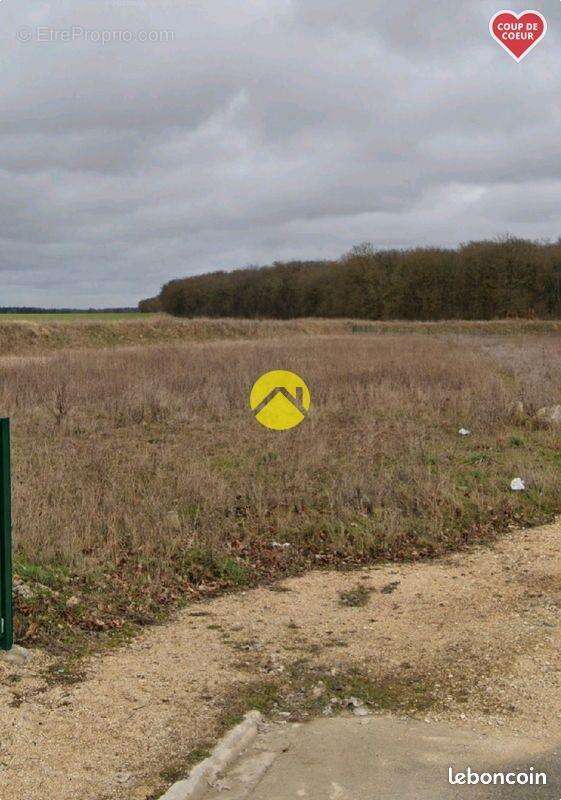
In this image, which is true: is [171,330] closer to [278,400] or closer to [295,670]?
[278,400]

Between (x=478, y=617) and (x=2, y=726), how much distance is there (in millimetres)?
3524

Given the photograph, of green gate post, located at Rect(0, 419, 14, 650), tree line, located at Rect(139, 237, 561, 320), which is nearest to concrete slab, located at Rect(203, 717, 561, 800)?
green gate post, located at Rect(0, 419, 14, 650)

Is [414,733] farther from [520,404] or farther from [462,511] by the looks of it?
[520,404]

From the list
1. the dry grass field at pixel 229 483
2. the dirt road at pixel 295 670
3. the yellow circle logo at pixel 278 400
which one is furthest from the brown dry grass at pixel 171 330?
the dirt road at pixel 295 670

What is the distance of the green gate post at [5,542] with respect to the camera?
14.9ft

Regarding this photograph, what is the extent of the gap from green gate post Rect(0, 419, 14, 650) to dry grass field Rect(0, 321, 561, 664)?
0.40 metres

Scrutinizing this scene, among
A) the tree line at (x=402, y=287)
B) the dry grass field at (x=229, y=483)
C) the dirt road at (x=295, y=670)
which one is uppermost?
the tree line at (x=402, y=287)

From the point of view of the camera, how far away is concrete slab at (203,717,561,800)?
3.66 metres

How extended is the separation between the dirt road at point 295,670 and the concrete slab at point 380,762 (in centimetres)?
18

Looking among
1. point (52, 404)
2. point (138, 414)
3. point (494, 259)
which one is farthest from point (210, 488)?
point (494, 259)

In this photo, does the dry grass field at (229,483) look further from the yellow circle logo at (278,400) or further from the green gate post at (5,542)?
the yellow circle logo at (278,400)

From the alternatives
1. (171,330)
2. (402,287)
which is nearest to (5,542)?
(171,330)

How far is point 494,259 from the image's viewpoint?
64250 mm

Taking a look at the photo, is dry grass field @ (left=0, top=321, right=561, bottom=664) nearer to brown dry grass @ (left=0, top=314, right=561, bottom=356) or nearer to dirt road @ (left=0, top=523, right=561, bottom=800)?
dirt road @ (left=0, top=523, right=561, bottom=800)
